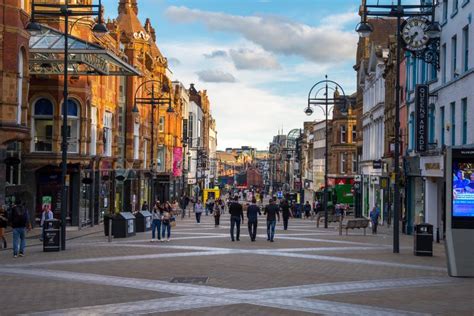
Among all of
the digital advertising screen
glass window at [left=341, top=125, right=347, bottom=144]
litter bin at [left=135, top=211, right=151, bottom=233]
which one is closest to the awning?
litter bin at [left=135, top=211, right=151, bottom=233]

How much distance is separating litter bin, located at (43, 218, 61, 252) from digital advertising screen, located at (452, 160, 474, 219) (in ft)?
40.7

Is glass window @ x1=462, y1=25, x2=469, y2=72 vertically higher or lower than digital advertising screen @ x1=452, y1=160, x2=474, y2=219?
higher

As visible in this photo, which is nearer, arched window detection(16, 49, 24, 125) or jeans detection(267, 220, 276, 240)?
jeans detection(267, 220, 276, 240)

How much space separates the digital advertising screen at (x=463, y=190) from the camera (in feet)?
55.3

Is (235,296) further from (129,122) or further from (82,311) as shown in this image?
(129,122)

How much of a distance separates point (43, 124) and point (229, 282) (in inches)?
983

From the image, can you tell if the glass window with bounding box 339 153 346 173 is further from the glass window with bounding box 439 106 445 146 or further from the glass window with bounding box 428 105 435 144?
the glass window with bounding box 439 106 445 146

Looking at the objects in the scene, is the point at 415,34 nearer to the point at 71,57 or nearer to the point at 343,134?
the point at 71,57

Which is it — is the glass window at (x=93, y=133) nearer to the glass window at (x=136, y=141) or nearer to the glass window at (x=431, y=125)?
the glass window at (x=136, y=141)

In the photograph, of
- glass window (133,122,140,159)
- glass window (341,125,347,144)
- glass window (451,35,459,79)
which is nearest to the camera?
glass window (451,35,459,79)

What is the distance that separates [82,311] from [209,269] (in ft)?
19.5

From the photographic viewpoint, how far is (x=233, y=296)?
43.4ft

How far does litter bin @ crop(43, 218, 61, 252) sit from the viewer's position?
22.6m

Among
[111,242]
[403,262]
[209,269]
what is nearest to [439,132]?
[403,262]
